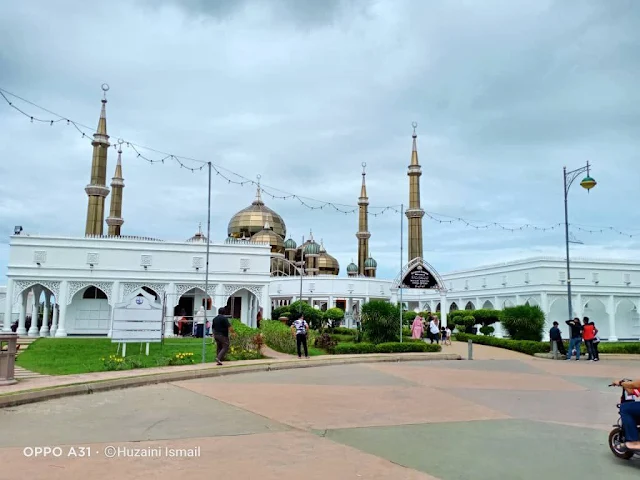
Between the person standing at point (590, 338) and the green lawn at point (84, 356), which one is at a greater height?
the person standing at point (590, 338)

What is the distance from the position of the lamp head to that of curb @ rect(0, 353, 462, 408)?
27.9 feet

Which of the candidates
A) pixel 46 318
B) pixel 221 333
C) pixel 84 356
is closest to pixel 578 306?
pixel 221 333

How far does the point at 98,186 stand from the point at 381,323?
26.0 metres

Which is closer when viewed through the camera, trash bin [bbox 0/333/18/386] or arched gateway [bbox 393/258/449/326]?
trash bin [bbox 0/333/18/386]

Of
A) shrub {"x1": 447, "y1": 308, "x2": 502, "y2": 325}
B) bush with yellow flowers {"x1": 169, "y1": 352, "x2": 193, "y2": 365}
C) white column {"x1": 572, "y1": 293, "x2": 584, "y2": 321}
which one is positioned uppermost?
white column {"x1": 572, "y1": 293, "x2": 584, "y2": 321}

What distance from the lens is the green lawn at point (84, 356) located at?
1438 cm

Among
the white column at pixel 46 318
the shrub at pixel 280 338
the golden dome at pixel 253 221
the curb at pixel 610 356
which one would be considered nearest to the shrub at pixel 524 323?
the curb at pixel 610 356

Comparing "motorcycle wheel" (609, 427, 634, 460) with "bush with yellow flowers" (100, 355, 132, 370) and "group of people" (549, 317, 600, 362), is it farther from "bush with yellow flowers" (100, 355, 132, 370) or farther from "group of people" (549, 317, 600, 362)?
"group of people" (549, 317, 600, 362)

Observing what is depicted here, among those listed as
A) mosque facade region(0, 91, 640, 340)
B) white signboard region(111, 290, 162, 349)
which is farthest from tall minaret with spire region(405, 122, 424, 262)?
white signboard region(111, 290, 162, 349)

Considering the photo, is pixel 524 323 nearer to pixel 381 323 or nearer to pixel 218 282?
pixel 381 323

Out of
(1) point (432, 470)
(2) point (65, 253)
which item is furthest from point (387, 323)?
(2) point (65, 253)

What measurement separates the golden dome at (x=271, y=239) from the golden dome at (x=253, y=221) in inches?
68.3

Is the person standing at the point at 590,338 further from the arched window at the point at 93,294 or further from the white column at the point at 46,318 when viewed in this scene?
the white column at the point at 46,318

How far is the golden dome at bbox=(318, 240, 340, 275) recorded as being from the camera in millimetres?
65625
